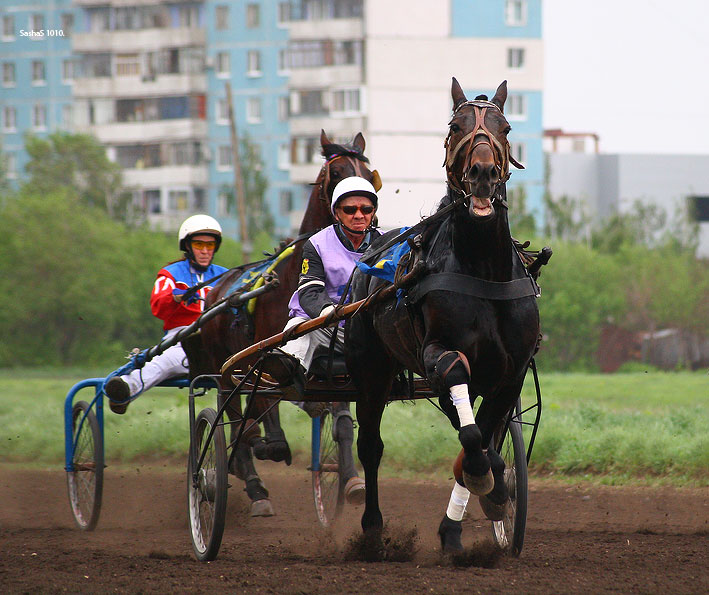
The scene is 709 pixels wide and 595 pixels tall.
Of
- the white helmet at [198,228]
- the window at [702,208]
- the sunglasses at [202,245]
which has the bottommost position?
the window at [702,208]

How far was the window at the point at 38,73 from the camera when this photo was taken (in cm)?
4519

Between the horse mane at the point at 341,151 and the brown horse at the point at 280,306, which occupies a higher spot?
the horse mane at the point at 341,151

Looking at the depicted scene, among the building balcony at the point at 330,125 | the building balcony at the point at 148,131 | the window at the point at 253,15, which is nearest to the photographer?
the building balcony at the point at 330,125

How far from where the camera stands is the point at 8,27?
45.9m

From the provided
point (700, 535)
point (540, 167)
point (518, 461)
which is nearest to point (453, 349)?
point (518, 461)

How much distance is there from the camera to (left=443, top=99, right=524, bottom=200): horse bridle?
187 inches

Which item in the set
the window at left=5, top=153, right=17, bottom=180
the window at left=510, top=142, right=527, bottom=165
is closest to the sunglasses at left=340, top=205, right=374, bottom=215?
the window at left=510, top=142, right=527, bottom=165

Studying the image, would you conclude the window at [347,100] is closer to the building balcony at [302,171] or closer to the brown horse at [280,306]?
the building balcony at [302,171]

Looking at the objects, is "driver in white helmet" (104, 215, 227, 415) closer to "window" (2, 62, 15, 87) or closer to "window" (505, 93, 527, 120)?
"window" (505, 93, 527, 120)

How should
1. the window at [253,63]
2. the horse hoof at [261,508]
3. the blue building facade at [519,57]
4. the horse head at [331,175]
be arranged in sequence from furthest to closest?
1. the window at [253,63]
2. the blue building facade at [519,57]
3. the horse hoof at [261,508]
4. the horse head at [331,175]

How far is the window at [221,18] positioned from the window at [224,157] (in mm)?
4548

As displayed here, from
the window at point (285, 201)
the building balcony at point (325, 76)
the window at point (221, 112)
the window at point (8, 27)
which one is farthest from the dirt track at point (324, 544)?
the window at point (8, 27)

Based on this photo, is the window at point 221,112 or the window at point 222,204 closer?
the window at point 221,112

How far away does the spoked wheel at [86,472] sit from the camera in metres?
7.75
